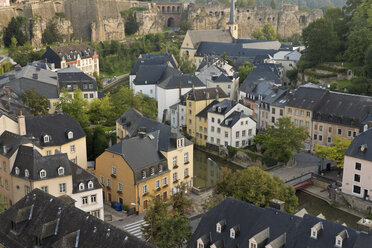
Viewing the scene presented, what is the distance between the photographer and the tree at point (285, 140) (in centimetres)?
4603

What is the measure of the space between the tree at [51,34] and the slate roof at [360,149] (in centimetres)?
6786

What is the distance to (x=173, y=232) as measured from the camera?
87.9 feet

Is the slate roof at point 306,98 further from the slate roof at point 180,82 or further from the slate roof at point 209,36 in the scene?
the slate roof at point 209,36

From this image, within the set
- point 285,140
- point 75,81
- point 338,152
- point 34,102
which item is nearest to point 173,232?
point 338,152

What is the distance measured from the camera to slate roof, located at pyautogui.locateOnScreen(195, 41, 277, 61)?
8875 cm

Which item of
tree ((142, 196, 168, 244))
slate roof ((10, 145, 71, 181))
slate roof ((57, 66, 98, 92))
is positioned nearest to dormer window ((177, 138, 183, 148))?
slate roof ((10, 145, 71, 181))

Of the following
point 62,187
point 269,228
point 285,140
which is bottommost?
point 285,140

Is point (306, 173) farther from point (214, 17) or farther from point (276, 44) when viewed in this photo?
point (214, 17)

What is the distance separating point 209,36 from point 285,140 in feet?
196

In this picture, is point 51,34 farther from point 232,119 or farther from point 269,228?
point 269,228

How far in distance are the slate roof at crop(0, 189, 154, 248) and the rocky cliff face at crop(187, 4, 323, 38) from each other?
10741cm

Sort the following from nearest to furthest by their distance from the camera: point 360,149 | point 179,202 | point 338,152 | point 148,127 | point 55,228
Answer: point 55,228 < point 179,202 < point 360,149 < point 148,127 < point 338,152

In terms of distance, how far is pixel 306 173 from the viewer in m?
44.8

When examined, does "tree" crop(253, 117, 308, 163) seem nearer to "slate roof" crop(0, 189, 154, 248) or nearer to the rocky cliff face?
"slate roof" crop(0, 189, 154, 248)
